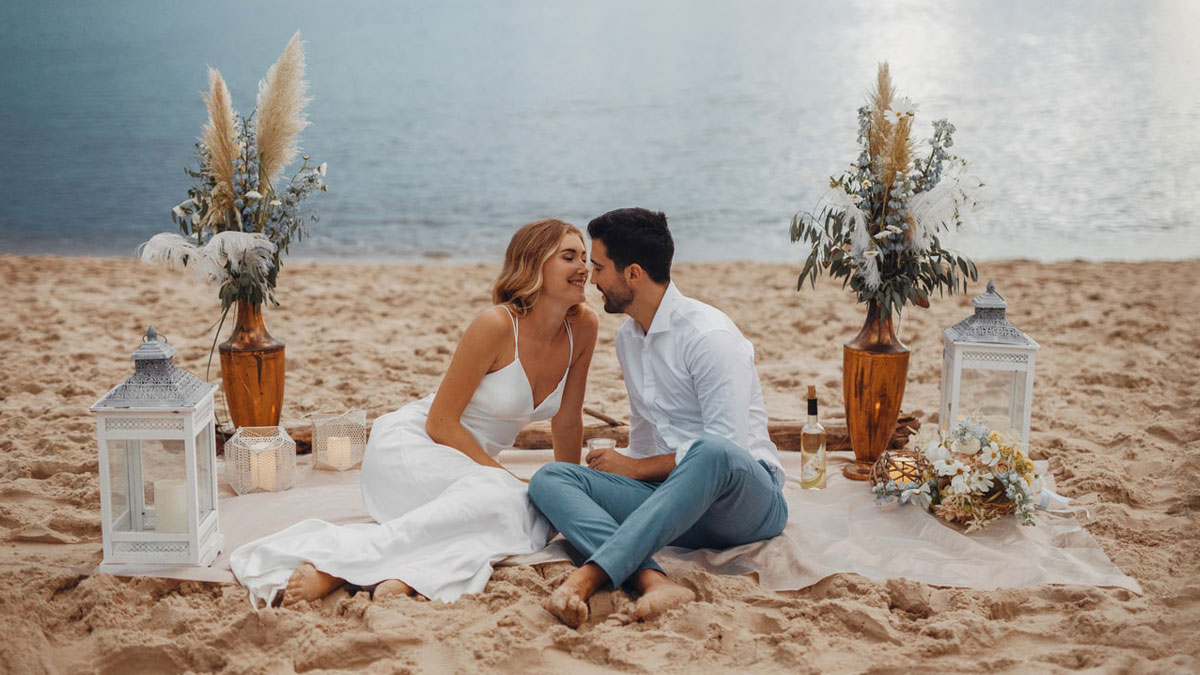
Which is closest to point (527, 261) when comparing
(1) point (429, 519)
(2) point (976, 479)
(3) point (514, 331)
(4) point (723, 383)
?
(3) point (514, 331)

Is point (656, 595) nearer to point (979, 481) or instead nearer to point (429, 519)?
point (429, 519)

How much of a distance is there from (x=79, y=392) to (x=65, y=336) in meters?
1.46

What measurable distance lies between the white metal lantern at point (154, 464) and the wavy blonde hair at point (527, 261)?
1052 mm

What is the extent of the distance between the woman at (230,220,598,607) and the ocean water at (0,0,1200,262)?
311 inches

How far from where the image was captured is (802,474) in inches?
159

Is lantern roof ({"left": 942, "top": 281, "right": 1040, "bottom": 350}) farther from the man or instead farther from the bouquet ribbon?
the man

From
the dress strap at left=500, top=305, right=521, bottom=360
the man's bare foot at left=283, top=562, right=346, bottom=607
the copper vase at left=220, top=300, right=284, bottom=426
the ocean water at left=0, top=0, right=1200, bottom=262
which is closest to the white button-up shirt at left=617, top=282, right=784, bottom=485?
the dress strap at left=500, top=305, right=521, bottom=360

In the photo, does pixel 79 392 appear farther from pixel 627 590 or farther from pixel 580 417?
pixel 627 590

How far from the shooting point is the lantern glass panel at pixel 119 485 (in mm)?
3160

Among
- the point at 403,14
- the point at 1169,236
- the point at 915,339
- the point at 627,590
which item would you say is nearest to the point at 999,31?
A: the point at 1169,236

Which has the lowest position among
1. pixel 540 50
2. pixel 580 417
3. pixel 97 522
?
pixel 97 522

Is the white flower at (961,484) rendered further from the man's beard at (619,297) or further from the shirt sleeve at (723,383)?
the man's beard at (619,297)

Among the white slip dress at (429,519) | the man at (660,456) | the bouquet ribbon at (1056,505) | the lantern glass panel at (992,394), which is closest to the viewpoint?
the man at (660,456)

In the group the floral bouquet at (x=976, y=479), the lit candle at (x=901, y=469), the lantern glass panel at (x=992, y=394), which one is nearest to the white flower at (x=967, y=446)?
the floral bouquet at (x=976, y=479)
